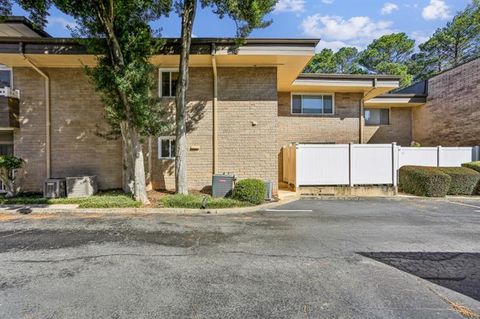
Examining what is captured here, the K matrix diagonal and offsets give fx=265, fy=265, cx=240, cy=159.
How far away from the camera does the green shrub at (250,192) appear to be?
9.03 metres

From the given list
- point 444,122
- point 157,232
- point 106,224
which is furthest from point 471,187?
point 106,224

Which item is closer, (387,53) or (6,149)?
(6,149)

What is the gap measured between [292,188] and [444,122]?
10279mm

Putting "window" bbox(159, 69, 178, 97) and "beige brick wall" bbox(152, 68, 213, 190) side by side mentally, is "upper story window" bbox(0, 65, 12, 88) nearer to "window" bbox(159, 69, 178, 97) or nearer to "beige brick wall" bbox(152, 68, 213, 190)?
"window" bbox(159, 69, 178, 97)

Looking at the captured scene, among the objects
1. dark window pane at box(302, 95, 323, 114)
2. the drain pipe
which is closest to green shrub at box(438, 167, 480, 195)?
dark window pane at box(302, 95, 323, 114)

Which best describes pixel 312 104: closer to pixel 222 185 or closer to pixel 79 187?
pixel 222 185

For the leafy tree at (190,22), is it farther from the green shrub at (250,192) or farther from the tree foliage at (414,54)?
the tree foliage at (414,54)

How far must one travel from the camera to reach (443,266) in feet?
14.0

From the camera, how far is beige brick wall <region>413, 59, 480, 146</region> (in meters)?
13.3

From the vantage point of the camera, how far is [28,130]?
10.6 m

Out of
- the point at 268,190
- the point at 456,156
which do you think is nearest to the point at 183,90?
the point at 268,190

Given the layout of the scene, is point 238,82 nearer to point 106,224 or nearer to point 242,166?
point 242,166

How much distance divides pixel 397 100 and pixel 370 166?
735cm

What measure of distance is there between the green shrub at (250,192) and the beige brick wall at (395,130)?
33.3 feet
